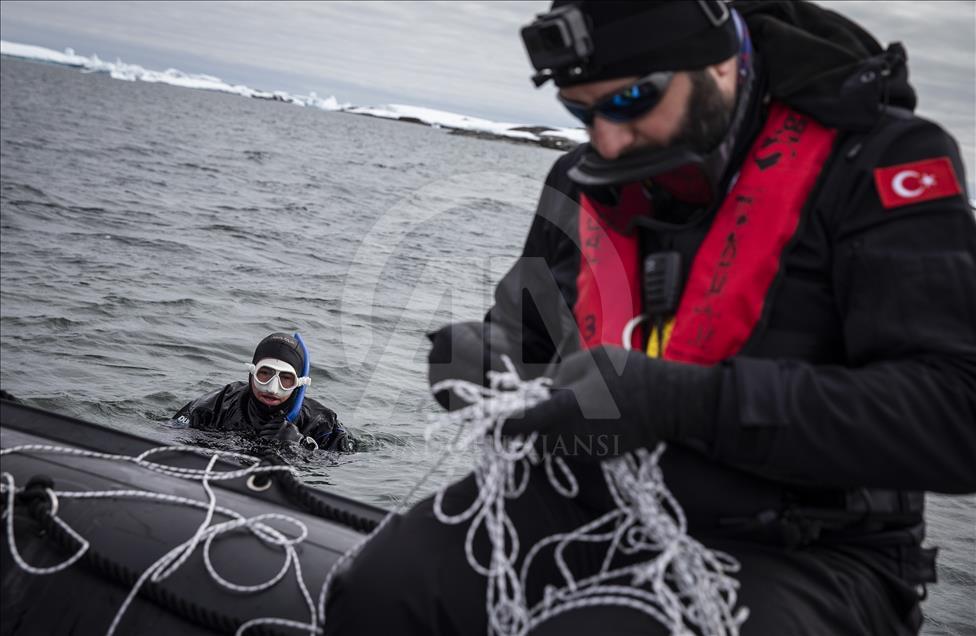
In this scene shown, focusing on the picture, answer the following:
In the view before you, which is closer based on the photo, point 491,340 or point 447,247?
point 491,340

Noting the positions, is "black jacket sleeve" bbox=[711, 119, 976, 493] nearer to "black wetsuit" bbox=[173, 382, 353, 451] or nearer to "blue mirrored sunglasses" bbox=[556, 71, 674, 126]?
"blue mirrored sunglasses" bbox=[556, 71, 674, 126]

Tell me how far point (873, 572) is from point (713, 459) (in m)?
0.41

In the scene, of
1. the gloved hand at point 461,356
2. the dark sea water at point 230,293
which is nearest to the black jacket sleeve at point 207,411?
the dark sea water at point 230,293

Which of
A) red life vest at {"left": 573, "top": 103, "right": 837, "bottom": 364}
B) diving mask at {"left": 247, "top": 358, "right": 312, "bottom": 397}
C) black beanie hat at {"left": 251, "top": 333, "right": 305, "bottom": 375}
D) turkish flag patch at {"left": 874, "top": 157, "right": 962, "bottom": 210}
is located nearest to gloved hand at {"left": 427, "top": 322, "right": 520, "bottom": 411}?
red life vest at {"left": 573, "top": 103, "right": 837, "bottom": 364}

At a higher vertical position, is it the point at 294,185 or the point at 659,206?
the point at 659,206

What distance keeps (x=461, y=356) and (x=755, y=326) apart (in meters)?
0.63

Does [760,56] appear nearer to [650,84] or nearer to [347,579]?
[650,84]

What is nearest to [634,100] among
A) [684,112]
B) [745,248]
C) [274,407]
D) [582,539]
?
[684,112]

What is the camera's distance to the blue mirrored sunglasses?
189 cm

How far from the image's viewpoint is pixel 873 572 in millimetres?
1907

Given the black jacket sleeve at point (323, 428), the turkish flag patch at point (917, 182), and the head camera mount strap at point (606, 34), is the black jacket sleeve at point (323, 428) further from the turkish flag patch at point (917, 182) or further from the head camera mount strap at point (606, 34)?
the turkish flag patch at point (917, 182)

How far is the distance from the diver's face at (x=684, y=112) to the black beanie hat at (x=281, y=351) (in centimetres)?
559

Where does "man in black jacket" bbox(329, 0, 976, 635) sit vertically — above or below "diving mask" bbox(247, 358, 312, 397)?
above

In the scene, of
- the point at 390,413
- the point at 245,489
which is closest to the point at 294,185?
the point at 390,413
